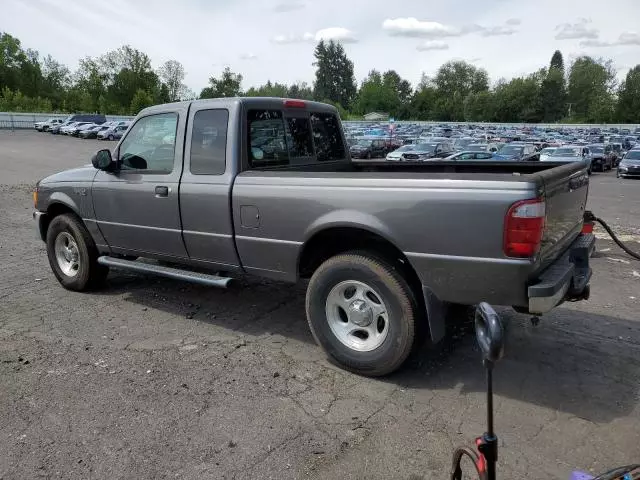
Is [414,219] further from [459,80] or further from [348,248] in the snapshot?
[459,80]

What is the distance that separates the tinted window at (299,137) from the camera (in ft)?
17.0

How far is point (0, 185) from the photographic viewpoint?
17.0 metres

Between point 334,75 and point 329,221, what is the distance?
493ft

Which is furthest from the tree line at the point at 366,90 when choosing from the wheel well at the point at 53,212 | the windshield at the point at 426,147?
the wheel well at the point at 53,212

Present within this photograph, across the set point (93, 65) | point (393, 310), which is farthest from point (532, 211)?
point (93, 65)

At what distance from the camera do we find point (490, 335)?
1.84 meters

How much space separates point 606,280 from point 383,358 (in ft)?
13.0

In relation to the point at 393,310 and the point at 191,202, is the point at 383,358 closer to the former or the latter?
the point at 393,310

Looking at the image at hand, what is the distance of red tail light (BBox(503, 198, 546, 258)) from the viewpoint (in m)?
3.24

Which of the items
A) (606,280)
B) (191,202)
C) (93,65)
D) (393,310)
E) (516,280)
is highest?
(93,65)

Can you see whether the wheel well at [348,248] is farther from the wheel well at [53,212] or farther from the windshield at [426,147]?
the windshield at [426,147]

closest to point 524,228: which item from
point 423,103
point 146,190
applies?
point 146,190

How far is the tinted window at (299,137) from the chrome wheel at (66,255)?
9.32 ft

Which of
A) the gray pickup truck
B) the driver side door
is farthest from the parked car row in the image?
the gray pickup truck
